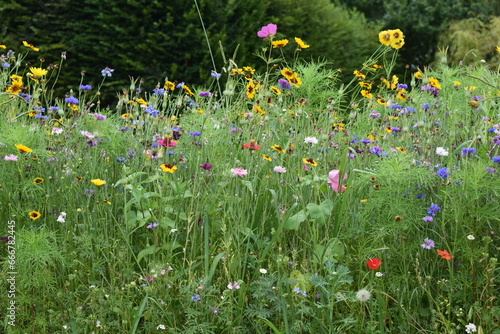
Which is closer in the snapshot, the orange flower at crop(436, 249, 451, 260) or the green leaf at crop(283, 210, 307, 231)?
the orange flower at crop(436, 249, 451, 260)

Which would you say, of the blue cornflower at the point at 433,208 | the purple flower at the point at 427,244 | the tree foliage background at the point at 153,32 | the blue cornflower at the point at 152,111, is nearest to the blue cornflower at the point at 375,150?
the blue cornflower at the point at 433,208

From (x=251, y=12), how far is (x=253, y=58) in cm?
61

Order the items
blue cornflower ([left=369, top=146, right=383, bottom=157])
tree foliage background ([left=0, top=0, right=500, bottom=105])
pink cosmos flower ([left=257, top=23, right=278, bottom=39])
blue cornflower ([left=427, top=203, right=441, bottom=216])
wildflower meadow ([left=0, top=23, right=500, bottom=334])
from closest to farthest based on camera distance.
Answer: wildflower meadow ([left=0, top=23, right=500, bottom=334]) → blue cornflower ([left=427, top=203, right=441, bottom=216]) → blue cornflower ([left=369, top=146, right=383, bottom=157]) → pink cosmos flower ([left=257, top=23, right=278, bottom=39]) → tree foliage background ([left=0, top=0, right=500, bottom=105])

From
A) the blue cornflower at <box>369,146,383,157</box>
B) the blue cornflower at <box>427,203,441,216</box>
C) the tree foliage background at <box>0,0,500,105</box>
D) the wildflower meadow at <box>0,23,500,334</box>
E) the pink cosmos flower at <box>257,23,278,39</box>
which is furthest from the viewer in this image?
the tree foliage background at <box>0,0,500,105</box>

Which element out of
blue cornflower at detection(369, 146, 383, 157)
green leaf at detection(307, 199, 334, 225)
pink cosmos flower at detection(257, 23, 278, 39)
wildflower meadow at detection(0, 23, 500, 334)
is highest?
pink cosmos flower at detection(257, 23, 278, 39)

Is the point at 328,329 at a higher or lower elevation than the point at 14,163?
lower

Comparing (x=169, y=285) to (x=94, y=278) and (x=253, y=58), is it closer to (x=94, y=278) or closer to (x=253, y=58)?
(x=94, y=278)

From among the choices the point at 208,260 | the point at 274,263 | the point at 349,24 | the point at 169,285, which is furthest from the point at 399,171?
the point at 349,24

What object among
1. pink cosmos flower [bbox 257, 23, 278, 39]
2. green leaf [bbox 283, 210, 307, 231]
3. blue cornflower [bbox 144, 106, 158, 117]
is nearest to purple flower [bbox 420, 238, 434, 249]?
green leaf [bbox 283, 210, 307, 231]

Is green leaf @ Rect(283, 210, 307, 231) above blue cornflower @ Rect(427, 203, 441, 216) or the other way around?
the other way around

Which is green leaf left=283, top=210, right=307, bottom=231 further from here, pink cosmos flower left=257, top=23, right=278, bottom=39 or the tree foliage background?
the tree foliage background

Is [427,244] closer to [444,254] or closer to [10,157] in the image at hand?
[444,254]

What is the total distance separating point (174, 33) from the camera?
772cm

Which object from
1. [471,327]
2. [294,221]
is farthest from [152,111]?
[471,327]
